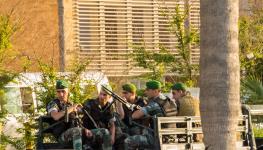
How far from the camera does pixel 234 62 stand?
379 inches

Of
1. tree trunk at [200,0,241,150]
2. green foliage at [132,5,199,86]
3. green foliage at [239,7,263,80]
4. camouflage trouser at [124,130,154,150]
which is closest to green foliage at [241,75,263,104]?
green foliage at [132,5,199,86]

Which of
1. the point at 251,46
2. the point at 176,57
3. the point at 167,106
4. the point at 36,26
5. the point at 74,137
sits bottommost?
the point at 74,137

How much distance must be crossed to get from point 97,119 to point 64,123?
1.76 ft

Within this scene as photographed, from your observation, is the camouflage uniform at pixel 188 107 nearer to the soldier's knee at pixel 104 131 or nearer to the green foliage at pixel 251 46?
the soldier's knee at pixel 104 131

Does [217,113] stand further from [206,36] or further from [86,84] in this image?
[86,84]

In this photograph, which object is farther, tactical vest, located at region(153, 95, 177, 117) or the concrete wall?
the concrete wall

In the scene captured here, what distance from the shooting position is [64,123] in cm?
1184

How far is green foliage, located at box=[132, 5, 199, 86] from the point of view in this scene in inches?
870

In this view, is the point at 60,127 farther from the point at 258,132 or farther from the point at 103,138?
the point at 258,132

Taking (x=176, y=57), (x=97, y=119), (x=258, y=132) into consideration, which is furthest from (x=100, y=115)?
(x=176, y=57)

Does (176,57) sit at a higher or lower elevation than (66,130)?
higher

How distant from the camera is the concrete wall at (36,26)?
26.8 meters

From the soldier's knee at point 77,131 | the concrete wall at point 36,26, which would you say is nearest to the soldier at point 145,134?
the soldier's knee at point 77,131

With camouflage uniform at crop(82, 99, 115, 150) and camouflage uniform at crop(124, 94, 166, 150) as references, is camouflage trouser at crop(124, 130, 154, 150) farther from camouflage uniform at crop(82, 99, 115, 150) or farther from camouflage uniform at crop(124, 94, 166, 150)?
camouflage uniform at crop(82, 99, 115, 150)
